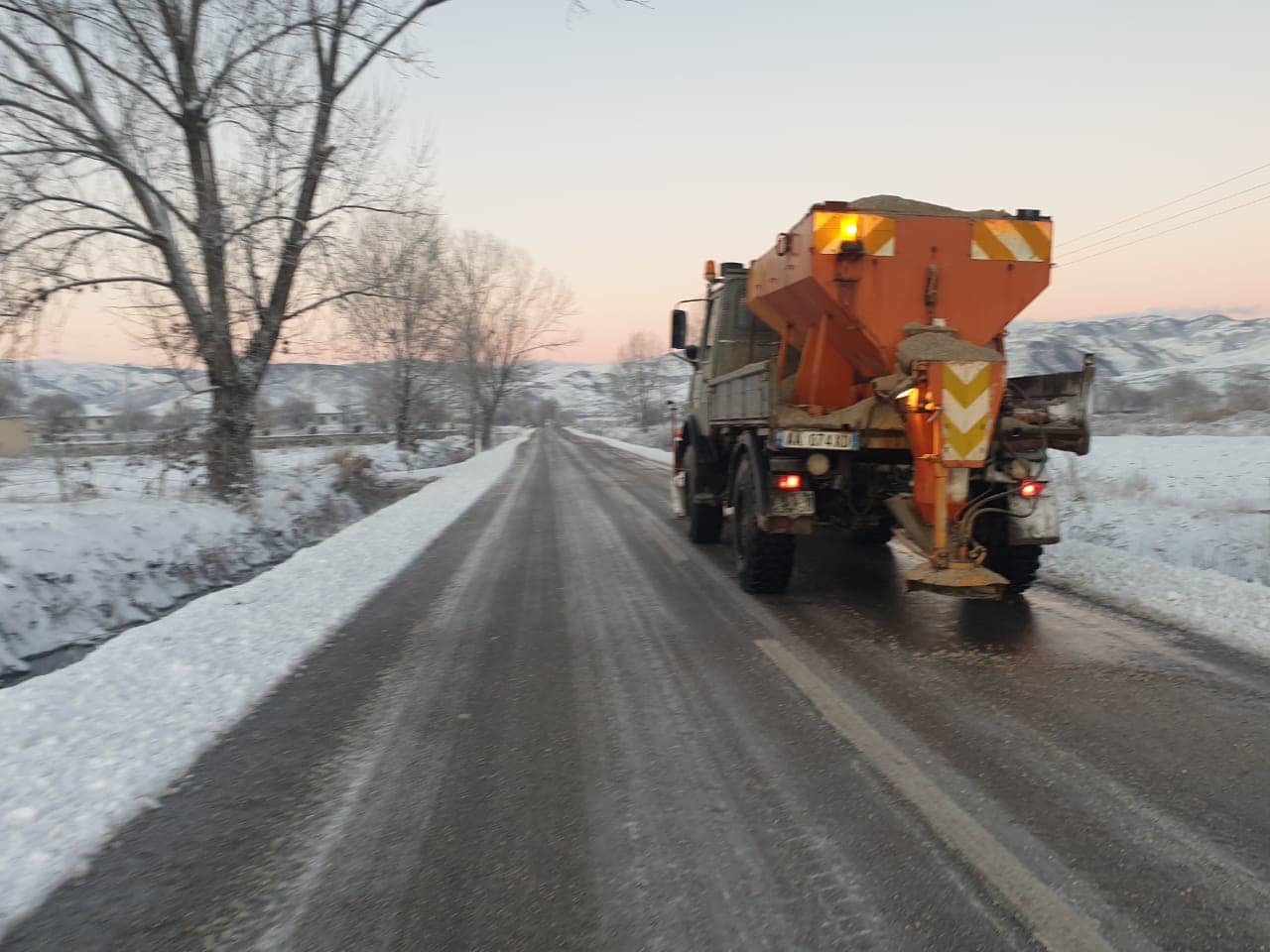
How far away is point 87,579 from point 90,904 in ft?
22.6

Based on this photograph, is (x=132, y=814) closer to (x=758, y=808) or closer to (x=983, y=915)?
(x=758, y=808)

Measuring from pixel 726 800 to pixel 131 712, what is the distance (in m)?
3.35

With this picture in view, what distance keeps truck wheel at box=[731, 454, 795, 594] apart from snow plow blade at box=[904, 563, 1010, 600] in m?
1.56

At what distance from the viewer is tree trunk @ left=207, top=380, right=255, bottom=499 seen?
44.0 feet

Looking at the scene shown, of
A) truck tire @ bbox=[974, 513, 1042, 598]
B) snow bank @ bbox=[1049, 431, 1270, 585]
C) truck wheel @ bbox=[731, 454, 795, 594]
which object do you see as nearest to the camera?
truck tire @ bbox=[974, 513, 1042, 598]

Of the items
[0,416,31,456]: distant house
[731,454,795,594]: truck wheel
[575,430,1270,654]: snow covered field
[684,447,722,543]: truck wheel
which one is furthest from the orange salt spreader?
[0,416,31,456]: distant house

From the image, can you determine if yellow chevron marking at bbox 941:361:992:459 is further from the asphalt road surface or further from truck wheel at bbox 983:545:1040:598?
truck wheel at bbox 983:545:1040:598

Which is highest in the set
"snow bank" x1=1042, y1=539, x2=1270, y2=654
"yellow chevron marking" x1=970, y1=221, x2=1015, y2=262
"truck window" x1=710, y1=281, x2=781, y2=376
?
"yellow chevron marking" x1=970, y1=221, x2=1015, y2=262

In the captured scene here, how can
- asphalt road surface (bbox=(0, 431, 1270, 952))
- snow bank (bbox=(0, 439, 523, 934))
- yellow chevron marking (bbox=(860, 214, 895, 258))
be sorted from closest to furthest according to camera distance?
1. asphalt road surface (bbox=(0, 431, 1270, 952))
2. snow bank (bbox=(0, 439, 523, 934))
3. yellow chevron marking (bbox=(860, 214, 895, 258))

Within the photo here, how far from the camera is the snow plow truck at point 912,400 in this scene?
5215 millimetres

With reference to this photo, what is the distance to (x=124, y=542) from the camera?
923cm

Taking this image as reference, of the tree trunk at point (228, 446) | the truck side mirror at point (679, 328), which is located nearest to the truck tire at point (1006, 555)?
the truck side mirror at point (679, 328)

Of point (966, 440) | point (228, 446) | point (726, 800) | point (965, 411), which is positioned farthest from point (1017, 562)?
point (228, 446)

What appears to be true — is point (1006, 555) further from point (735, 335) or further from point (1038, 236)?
point (735, 335)
